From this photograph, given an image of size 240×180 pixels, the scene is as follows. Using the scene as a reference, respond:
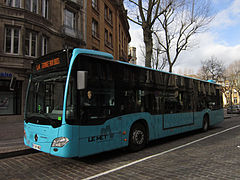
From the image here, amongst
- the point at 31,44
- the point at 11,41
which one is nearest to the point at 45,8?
the point at 31,44

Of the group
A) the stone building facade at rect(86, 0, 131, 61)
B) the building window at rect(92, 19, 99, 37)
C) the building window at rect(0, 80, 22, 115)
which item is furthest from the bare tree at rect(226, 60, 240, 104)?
the building window at rect(0, 80, 22, 115)

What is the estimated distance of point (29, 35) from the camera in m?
14.5

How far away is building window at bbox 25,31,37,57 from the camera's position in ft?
47.3

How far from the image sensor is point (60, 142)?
172 inches

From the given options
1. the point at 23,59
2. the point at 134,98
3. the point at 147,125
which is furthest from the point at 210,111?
the point at 23,59

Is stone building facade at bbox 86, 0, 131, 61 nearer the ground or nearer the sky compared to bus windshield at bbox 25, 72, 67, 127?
nearer the sky

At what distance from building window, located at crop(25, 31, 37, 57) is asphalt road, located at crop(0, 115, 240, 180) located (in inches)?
420

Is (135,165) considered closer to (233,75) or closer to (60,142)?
(60,142)

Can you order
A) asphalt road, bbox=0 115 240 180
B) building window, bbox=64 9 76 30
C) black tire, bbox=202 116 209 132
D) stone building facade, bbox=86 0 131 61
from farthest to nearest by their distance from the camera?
stone building facade, bbox=86 0 131 61 → building window, bbox=64 9 76 30 → black tire, bbox=202 116 209 132 → asphalt road, bbox=0 115 240 180

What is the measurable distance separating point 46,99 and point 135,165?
2831 mm

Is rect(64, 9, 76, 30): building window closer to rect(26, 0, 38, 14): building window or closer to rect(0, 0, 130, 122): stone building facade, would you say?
rect(0, 0, 130, 122): stone building facade

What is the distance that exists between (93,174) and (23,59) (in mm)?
12320

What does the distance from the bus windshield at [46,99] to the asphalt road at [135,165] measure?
1142 mm

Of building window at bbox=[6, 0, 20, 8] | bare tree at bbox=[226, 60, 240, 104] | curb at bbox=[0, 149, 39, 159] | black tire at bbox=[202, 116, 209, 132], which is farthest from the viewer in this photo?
bare tree at bbox=[226, 60, 240, 104]
